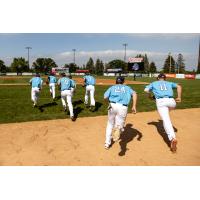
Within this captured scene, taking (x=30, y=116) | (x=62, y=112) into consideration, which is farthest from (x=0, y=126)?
(x=62, y=112)

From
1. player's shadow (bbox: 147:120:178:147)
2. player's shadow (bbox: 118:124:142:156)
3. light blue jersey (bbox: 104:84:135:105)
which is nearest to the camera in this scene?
light blue jersey (bbox: 104:84:135:105)

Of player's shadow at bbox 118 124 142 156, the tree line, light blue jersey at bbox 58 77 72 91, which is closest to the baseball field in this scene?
player's shadow at bbox 118 124 142 156

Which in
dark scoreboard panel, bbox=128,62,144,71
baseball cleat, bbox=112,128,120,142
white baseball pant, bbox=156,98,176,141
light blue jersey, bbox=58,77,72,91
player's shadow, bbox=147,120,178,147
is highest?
dark scoreboard panel, bbox=128,62,144,71

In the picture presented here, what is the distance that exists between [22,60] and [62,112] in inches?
3567

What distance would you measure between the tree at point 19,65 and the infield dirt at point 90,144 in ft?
295

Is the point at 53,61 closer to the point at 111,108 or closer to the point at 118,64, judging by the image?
the point at 118,64

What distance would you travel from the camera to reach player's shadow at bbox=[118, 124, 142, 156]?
7.38 meters

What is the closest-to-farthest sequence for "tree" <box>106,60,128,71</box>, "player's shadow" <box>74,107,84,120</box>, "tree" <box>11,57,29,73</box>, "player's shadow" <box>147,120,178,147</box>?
1. "player's shadow" <box>147,120,178,147</box>
2. "player's shadow" <box>74,107,84,120</box>
3. "tree" <box>11,57,29,73</box>
4. "tree" <box>106,60,128,71</box>

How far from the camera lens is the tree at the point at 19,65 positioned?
95.6 meters

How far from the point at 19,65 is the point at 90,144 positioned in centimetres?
9322

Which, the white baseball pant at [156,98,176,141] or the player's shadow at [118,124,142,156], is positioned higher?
the white baseball pant at [156,98,176,141]

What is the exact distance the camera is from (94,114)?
491 inches

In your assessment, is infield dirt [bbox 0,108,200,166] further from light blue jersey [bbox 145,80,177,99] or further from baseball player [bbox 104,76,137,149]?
light blue jersey [bbox 145,80,177,99]

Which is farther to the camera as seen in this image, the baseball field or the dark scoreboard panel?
the dark scoreboard panel
